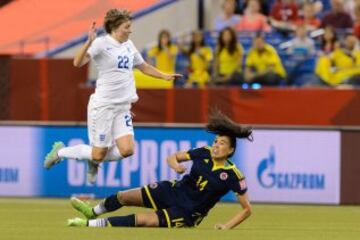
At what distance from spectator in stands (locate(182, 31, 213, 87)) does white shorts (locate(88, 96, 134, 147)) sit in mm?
6924

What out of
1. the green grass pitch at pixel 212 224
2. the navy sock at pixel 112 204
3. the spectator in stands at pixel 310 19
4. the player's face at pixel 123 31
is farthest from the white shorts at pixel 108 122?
the spectator in stands at pixel 310 19

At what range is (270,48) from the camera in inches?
847

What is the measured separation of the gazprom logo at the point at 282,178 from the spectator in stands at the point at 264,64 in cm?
328

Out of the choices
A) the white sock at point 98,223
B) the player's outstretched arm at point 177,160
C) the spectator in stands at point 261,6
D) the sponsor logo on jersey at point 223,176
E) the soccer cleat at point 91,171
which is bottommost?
the white sock at point 98,223

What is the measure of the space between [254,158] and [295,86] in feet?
11.5

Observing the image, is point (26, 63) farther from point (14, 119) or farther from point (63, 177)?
point (63, 177)

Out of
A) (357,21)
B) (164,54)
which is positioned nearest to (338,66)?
(357,21)

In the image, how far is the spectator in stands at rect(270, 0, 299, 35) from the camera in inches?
922

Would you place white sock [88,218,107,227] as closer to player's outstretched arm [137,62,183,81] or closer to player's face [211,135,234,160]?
player's face [211,135,234,160]

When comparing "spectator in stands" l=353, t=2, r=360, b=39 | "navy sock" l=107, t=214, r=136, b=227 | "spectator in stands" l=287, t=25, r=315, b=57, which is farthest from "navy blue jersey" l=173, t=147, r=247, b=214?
"spectator in stands" l=353, t=2, r=360, b=39

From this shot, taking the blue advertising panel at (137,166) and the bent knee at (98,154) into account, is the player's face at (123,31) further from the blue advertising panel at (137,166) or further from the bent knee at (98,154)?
the blue advertising panel at (137,166)

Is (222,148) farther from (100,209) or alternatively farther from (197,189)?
(100,209)

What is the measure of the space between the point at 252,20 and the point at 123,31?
978cm

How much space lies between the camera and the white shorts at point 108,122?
1467 cm
